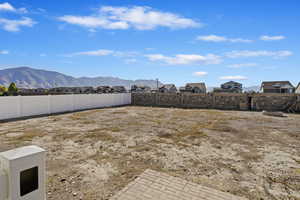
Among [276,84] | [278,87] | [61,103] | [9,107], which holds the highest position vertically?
[276,84]

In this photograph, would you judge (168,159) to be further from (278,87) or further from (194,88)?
(278,87)

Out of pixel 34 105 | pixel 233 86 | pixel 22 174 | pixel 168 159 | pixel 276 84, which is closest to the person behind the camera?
pixel 22 174

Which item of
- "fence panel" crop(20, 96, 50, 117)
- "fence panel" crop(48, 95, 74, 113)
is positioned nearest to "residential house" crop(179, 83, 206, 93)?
"fence panel" crop(48, 95, 74, 113)

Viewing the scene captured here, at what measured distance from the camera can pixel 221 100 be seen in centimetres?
1675

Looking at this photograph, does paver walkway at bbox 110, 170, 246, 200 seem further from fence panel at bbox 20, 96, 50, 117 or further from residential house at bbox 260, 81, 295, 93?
residential house at bbox 260, 81, 295, 93

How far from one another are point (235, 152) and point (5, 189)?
519 centimetres

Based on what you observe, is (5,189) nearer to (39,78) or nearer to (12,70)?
(39,78)

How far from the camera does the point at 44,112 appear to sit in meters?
11.5

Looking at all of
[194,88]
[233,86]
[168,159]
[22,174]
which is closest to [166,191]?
[168,159]

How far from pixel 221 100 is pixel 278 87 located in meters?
18.3

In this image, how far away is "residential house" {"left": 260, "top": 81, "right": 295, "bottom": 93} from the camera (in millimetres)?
27470

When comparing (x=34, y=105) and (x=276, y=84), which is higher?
(x=276, y=84)

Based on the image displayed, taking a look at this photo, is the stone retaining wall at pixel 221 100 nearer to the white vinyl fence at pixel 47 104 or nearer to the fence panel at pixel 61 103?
the white vinyl fence at pixel 47 104

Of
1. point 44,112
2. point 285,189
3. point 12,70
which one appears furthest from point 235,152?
point 12,70
